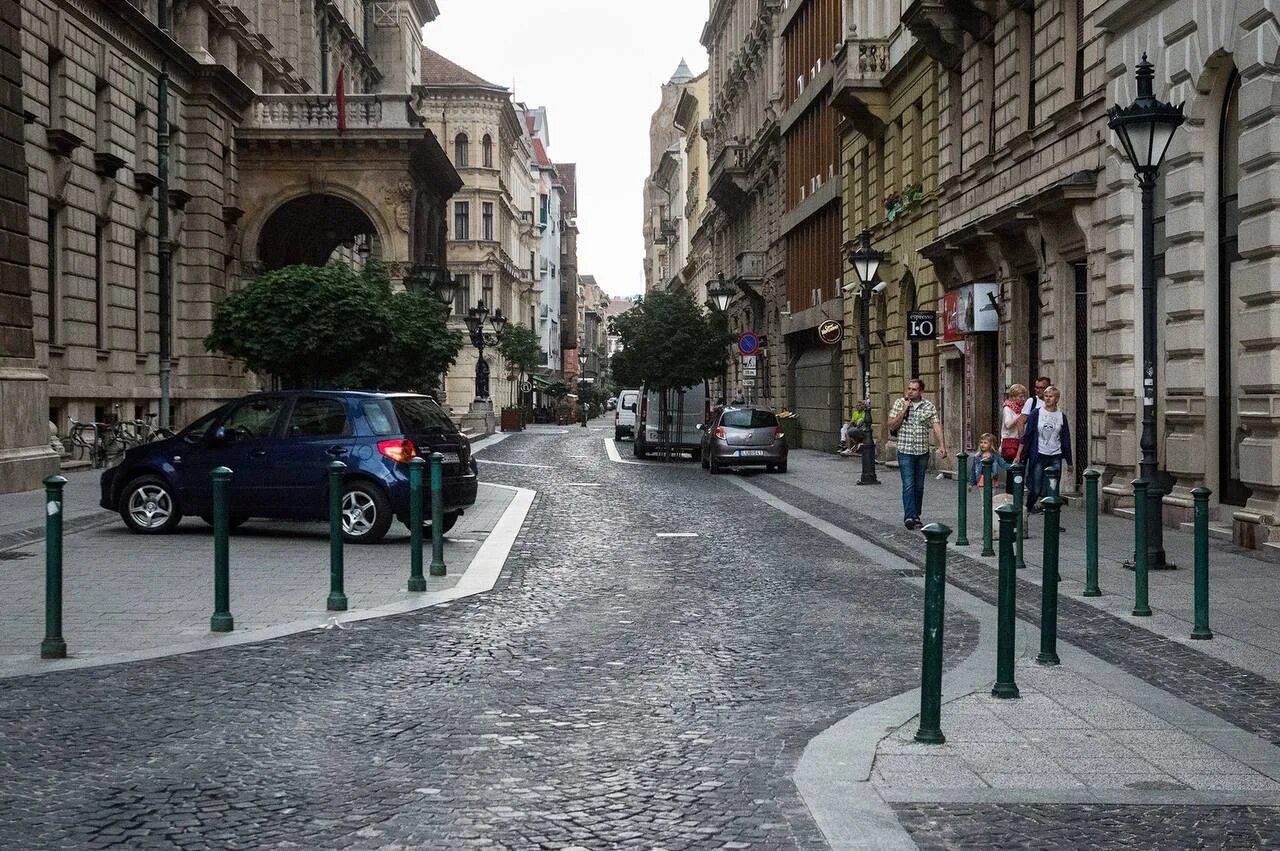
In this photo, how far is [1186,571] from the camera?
1245 centimetres

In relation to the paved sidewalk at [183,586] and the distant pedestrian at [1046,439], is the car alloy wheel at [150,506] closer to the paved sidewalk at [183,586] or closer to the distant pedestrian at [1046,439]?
the paved sidewalk at [183,586]

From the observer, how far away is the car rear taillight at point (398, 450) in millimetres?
14664

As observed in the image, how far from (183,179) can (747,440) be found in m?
15.4

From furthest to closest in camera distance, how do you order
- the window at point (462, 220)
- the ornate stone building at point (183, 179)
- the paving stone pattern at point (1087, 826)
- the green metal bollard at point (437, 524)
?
the window at point (462, 220) → the ornate stone building at point (183, 179) → the green metal bollard at point (437, 524) → the paving stone pattern at point (1087, 826)

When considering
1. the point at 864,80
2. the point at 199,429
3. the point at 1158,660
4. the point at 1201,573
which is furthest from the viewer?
the point at 864,80

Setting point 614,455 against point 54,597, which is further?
point 614,455

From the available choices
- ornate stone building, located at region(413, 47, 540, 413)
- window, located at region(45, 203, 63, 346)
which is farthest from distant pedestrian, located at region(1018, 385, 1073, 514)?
ornate stone building, located at region(413, 47, 540, 413)

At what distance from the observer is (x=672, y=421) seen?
40.8 m

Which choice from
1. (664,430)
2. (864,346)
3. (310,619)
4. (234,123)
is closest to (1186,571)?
(310,619)

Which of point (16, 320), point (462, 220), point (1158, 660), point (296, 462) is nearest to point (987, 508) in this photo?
point (1158, 660)

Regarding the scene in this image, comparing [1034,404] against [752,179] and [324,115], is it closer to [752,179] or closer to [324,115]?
[324,115]

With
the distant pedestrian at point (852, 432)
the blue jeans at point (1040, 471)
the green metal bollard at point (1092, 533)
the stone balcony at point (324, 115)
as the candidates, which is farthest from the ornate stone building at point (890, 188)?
the green metal bollard at point (1092, 533)

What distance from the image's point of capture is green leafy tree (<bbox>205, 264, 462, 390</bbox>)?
26203 mm

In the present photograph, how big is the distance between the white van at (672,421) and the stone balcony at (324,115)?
32.5ft
